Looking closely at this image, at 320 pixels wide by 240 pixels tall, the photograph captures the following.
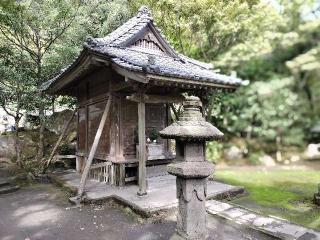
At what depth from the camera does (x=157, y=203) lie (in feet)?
24.3

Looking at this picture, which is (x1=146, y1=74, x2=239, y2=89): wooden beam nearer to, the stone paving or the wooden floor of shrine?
the wooden floor of shrine

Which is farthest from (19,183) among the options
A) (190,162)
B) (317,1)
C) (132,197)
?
(317,1)

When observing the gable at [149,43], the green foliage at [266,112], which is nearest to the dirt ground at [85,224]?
the gable at [149,43]

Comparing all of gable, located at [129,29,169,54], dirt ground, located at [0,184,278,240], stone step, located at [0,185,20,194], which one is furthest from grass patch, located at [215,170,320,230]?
stone step, located at [0,185,20,194]

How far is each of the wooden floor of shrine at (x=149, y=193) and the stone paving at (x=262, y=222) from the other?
2.78 feet

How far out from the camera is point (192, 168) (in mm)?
4723

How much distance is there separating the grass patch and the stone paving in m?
0.67

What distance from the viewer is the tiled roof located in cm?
745

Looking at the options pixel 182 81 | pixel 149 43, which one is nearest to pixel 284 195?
pixel 182 81

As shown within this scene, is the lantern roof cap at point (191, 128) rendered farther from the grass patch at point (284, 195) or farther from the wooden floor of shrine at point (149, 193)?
the grass patch at point (284, 195)

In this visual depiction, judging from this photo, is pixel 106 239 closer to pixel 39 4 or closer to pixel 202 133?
pixel 202 133

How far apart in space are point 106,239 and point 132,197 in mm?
2178

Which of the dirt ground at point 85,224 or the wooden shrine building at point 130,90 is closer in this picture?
the dirt ground at point 85,224

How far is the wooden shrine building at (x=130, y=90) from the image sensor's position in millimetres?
8016
